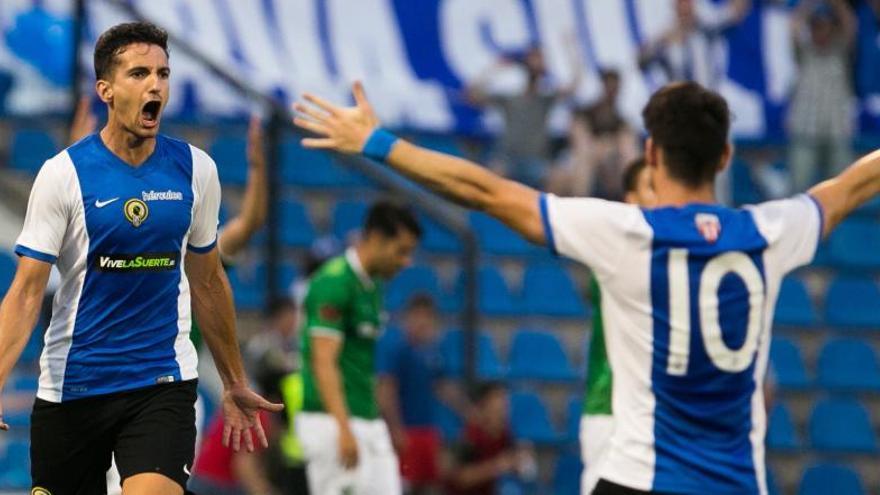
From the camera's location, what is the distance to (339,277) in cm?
990

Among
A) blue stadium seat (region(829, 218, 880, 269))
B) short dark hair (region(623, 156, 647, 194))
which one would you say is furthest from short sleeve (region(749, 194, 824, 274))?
blue stadium seat (region(829, 218, 880, 269))

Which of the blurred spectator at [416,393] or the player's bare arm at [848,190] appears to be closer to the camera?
the player's bare arm at [848,190]

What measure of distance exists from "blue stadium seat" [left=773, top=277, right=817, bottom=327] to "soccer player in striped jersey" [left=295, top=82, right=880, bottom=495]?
10423 millimetres

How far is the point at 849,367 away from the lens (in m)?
15.2

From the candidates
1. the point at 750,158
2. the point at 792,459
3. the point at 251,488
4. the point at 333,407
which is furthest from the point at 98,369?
the point at 750,158

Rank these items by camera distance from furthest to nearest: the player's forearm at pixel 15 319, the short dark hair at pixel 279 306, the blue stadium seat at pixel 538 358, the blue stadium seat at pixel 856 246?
the blue stadium seat at pixel 856 246 < the blue stadium seat at pixel 538 358 < the short dark hair at pixel 279 306 < the player's forearm at pixel 15 319

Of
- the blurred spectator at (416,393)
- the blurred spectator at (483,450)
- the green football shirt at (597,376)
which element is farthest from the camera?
the blurred spectator at (483,450)

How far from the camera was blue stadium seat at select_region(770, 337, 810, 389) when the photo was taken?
15.1 metres

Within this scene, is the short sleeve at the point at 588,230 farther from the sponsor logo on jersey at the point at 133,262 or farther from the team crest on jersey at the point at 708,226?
the sponsor logo on jersey at the point at 133,262

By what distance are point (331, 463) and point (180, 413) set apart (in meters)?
4.04

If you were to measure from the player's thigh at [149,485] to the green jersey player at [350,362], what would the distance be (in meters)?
3.65

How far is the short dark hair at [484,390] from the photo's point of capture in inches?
487

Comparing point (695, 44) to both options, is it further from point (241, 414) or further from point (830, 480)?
point (241, 414)

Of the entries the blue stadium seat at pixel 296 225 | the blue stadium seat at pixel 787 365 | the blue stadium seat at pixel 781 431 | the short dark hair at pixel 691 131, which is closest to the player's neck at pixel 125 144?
the short dark hair at pixel 691 131
